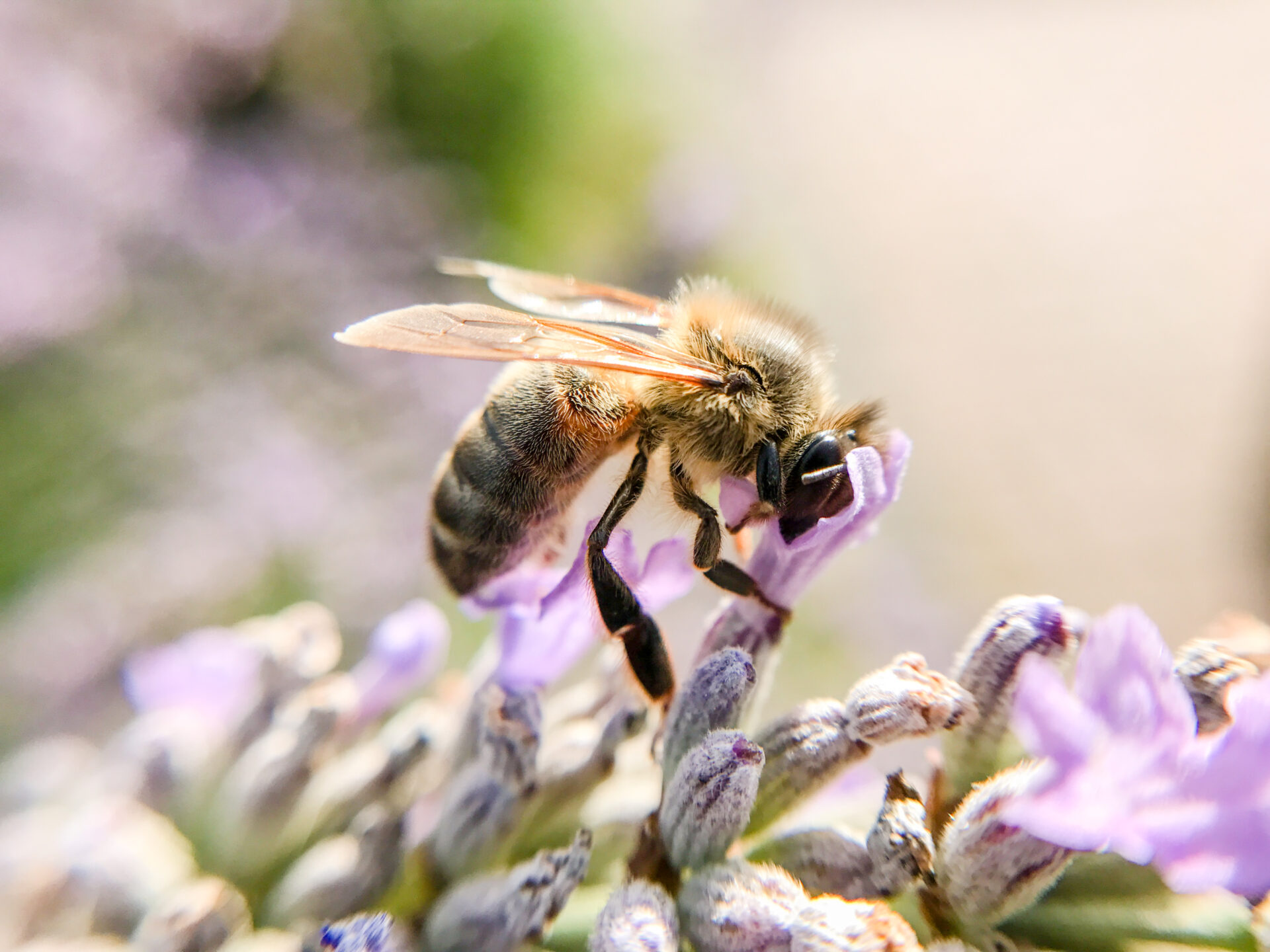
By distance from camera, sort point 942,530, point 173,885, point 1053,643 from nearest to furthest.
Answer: point 1053,643 < point 173,885 < point 942,530

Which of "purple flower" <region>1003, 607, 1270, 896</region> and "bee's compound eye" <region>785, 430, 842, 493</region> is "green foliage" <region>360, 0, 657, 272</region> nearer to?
"bee's compound eye" <region>785, 430, 842, 493</region>

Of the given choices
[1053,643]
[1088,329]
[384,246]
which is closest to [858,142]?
[1088,329]

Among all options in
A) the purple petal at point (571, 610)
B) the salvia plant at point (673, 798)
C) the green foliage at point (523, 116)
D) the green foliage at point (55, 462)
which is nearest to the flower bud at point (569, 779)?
the salvia plant at point (673, 798)

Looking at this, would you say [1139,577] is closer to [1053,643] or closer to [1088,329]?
[1088,329]

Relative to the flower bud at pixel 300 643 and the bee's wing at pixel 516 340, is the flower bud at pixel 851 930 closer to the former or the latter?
the bee's wing at pixel 516 340

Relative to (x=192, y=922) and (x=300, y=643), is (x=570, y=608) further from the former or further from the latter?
(x=192, y=922)

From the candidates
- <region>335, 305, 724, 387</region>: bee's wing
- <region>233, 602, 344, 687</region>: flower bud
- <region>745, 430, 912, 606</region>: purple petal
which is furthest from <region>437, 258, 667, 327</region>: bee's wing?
<region>233, 602, 344, 687</region>: flower bud
